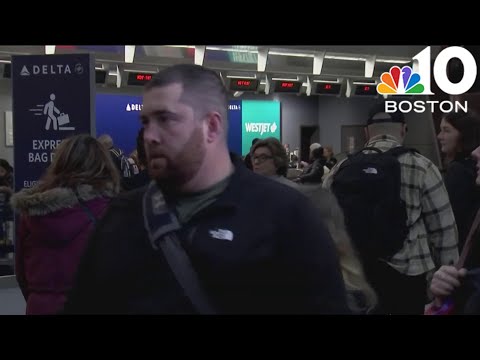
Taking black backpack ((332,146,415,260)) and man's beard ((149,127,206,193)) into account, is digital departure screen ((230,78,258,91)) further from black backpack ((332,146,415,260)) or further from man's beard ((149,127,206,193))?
man's beard ((149,127,206,193))

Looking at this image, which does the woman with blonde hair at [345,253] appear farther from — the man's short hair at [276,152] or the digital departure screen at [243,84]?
the digital departure screen at [243,84]

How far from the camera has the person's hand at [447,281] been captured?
2311 millimetres

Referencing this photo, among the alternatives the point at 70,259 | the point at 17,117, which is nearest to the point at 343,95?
the point at 17,117

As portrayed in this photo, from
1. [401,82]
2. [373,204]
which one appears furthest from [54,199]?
[401,82]

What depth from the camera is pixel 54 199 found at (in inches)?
117

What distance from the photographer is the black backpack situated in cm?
345

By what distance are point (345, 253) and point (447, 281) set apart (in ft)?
1.11

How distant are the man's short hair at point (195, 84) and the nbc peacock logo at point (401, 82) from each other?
2.33 meters

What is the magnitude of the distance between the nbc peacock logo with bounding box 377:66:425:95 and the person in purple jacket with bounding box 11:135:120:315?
2043 mm

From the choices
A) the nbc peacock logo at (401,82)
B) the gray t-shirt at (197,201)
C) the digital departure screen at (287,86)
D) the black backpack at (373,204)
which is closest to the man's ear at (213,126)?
the gray t-shirt at (197,201)

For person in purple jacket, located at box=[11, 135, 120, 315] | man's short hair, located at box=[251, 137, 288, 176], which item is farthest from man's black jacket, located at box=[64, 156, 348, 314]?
man's short hair, located at box=[251, 137, 288, 176]

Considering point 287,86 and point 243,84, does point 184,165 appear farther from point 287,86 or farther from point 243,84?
point 287,86
